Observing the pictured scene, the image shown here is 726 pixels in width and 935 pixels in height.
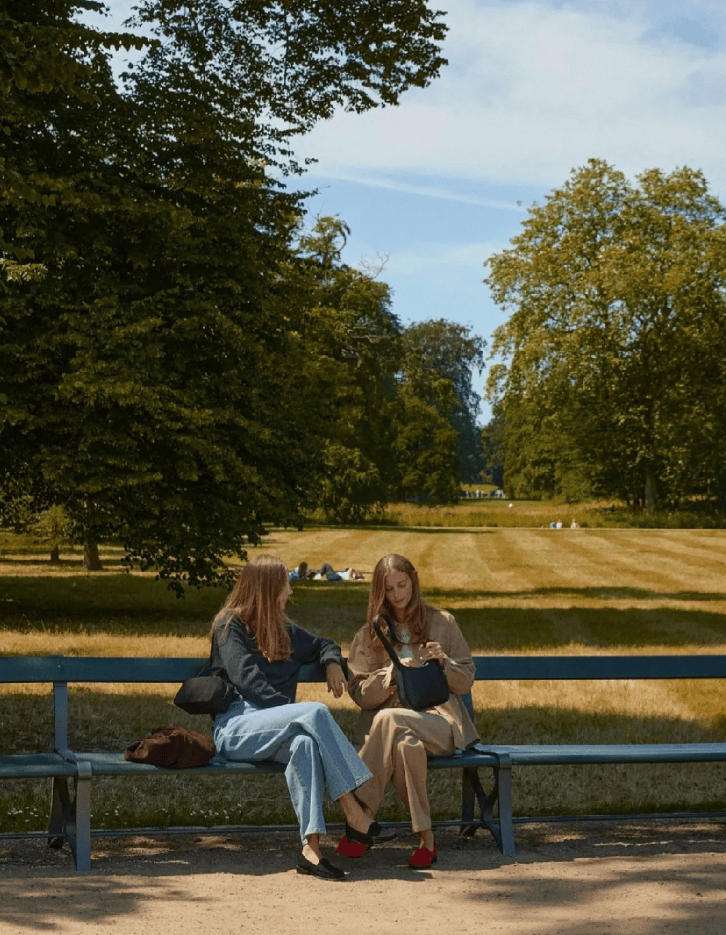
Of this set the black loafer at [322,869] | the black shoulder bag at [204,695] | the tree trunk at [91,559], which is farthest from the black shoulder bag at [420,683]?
the tree trunk at [91,559]

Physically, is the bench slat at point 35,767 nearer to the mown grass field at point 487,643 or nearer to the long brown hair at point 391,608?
the mown grass field at point 487,643

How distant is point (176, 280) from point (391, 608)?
39.0 ft

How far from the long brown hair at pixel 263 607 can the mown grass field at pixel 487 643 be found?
1.30 metres

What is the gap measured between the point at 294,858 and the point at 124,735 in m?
4.03

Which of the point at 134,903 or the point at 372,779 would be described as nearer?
the point at 134,903

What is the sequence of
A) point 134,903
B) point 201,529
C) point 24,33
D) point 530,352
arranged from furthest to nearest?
point 530,352, point 201,529, point 24,33, point 134,903

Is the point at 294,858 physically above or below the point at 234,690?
below

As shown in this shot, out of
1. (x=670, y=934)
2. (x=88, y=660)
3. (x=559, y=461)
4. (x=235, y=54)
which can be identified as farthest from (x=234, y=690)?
(x=559, y=461)

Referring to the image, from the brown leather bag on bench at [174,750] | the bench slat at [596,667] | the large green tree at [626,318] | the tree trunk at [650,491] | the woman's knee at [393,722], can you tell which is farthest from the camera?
the tree trunk at [650,491]

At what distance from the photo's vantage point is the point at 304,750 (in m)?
6.24

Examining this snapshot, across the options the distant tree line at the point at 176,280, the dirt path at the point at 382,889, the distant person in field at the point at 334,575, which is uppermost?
the distant tree line at the point at 176,280

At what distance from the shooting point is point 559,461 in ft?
253

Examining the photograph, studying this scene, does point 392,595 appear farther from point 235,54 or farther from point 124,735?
point 235,54

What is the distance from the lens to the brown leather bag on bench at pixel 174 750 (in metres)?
6.25
